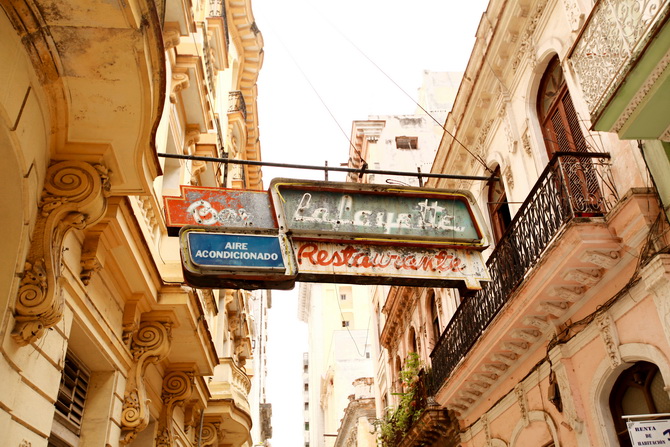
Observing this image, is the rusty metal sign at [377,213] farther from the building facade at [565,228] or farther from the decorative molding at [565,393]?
the decorative molding at [565,393]

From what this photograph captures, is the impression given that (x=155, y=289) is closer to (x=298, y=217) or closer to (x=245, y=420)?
(x=298, y=217)

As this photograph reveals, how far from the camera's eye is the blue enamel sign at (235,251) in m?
5.25

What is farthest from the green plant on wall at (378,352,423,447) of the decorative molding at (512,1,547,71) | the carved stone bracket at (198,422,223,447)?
the decorative molding at (512,1,547,71)

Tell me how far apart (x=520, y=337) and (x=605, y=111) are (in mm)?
4462

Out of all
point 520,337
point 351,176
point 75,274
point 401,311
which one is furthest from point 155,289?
point 351,176

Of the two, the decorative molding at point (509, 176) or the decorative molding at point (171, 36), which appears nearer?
the decorative molding at point (171, 36)

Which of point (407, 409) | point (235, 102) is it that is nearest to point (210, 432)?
point (407, 409)

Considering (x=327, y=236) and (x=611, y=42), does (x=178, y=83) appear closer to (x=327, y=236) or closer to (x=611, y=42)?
(x=327, y=236)

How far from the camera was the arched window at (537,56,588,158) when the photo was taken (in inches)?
350

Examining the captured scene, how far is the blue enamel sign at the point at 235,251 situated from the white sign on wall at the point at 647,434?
349cm

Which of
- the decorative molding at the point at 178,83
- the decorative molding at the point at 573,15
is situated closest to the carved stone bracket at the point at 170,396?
the decorative molding at the point at 178,83

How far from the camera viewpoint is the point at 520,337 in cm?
910

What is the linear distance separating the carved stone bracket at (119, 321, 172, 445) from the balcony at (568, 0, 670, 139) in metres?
5.58

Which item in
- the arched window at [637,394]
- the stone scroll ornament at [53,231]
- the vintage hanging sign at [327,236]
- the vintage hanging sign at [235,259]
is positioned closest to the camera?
Answer: the stone scroll ornament at [53,231]
